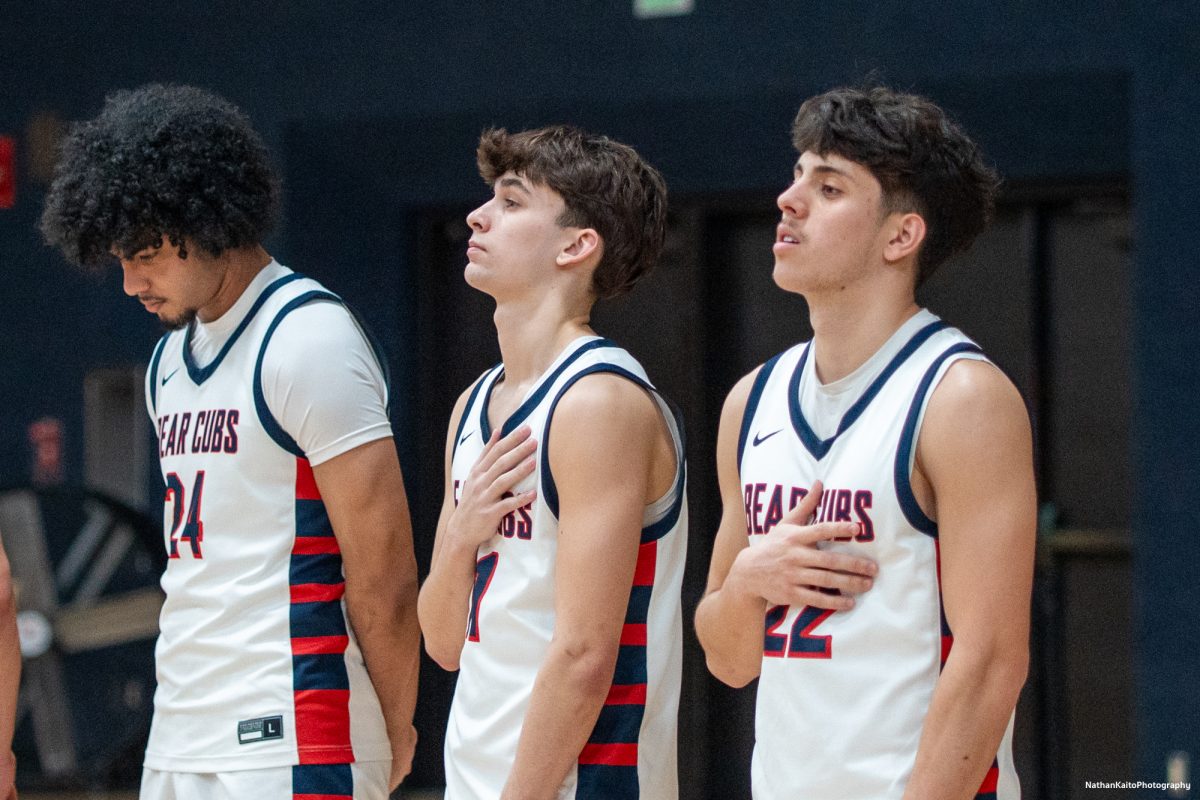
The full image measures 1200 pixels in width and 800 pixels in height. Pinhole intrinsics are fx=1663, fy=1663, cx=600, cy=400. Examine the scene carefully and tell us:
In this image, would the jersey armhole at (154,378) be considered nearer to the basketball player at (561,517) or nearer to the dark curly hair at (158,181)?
the dark curly hair at (158,181)

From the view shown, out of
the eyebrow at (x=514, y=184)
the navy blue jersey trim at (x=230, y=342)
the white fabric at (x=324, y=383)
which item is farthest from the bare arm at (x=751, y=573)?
the navy blue jersey trim at (x=230, y=342)

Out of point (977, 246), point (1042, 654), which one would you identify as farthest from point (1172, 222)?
point (1042, 654)

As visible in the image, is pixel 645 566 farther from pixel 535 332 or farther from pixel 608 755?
pixel 535 332

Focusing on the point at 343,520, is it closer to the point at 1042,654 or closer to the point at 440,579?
the point at 440,579

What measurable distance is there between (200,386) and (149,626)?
3066 millimetres

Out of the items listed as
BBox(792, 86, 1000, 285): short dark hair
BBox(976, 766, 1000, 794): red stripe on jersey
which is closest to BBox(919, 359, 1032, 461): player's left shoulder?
BBox(792, 86, 1000, 285): short dark hair

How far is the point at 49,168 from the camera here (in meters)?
5.70

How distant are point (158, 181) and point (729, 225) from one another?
290 cm

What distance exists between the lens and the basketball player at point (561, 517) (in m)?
2.12

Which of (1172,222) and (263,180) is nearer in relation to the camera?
(263,180)

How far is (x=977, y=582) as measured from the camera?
1917 millimetres

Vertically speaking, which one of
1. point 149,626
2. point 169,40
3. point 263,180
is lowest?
point 149,626

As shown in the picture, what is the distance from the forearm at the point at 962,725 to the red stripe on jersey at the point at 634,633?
0.45m

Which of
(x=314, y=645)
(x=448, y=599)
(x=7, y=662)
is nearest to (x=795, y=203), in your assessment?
(x=448, y=599)
